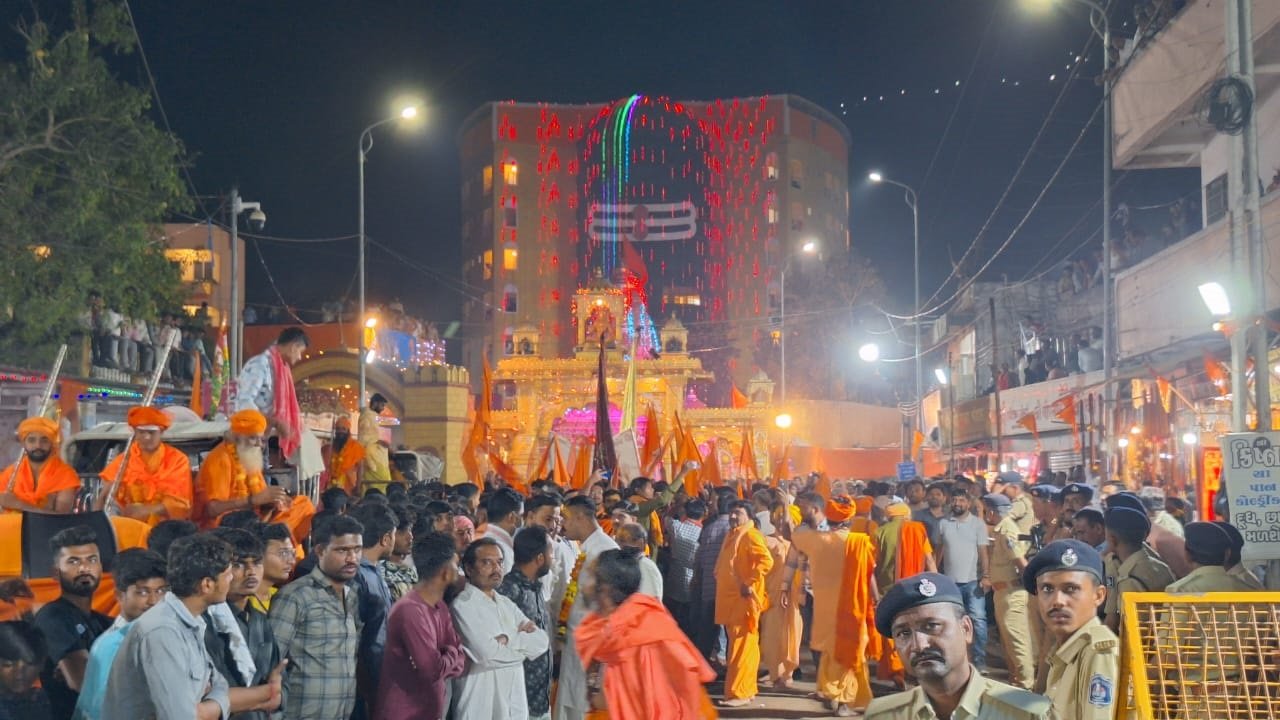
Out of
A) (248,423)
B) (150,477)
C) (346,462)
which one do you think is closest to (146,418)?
(150,477)

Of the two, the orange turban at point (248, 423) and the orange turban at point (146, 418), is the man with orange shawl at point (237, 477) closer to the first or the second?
the orange turban at point (248, 423)

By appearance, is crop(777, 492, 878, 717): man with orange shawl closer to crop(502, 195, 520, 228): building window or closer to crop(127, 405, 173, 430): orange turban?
crop(127, 405, 173, 430): orange turban

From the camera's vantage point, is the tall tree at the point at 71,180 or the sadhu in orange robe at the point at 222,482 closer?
the sadhu in orange robe at the point at 222,482

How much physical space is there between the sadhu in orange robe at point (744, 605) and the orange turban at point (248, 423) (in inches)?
199

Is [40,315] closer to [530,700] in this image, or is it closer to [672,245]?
[530,700]

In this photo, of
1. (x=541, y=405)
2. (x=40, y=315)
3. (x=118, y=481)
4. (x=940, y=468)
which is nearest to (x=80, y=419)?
(x=40, y=315)

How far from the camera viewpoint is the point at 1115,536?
22.6ft

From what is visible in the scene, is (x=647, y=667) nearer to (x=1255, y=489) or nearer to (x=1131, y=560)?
(x=1131, y=560)

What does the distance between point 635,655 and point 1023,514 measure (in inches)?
352

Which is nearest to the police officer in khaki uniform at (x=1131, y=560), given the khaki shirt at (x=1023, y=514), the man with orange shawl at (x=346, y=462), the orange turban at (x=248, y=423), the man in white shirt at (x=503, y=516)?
the man in white shirt at (x=503, y=516)

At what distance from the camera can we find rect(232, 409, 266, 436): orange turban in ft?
27.3

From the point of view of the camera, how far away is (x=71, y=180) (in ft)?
61.3

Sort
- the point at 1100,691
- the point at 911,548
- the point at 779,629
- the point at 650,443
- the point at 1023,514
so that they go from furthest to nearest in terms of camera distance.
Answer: the point at 650,443 → the point at 1023,514 → the point at 779,629 → the point at 911,548 → the point at 1100,691

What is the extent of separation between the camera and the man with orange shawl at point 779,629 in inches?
487
